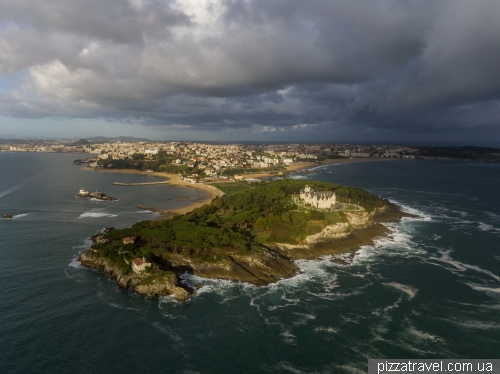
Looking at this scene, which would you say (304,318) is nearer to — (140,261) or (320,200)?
(140,261)

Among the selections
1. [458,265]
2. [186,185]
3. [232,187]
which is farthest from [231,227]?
[186,185]

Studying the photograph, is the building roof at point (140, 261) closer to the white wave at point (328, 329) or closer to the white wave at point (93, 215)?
the white wave at point (328, 329)

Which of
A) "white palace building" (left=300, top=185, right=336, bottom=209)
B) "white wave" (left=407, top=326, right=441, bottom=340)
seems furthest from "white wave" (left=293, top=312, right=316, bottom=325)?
"white palace building" (left=300, top=185, right=336, bottom=209)

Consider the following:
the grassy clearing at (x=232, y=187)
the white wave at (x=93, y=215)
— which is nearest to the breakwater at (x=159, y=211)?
the white wave at (x=93, y=215)

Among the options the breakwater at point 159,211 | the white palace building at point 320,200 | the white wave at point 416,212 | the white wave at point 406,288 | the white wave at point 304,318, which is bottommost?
the white wave at point 304,318

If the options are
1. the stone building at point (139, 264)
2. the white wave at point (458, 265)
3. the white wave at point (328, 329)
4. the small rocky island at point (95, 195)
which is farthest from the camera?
the small rocky island at point (95, 195)
